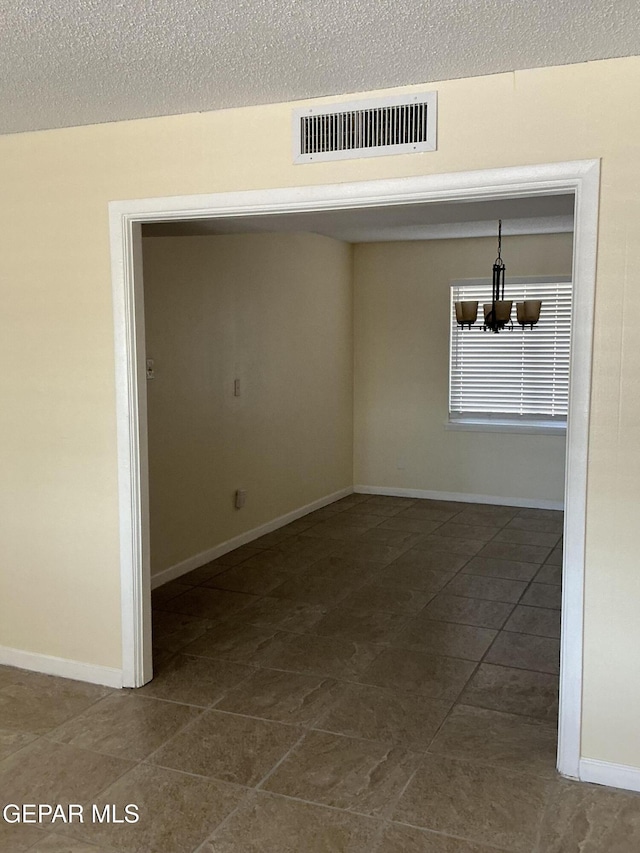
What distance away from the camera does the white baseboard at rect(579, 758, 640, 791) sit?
267cm

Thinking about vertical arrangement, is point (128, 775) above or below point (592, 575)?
below

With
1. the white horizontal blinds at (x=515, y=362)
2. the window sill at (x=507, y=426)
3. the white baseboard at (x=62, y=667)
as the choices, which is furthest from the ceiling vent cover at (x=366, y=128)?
the window sill at (x=507, y=426)

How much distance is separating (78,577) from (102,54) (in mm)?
2164

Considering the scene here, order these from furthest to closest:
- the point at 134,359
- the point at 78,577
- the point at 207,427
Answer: the point at 207,427, the point at 78,577, the point at 134,359

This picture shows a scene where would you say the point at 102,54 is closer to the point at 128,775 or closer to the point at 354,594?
the point at 128,775

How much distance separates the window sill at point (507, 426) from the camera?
7.09m

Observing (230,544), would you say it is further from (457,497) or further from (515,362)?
(515,362)

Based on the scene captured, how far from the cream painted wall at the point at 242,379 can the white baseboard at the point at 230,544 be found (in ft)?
0.15

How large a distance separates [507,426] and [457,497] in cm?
83

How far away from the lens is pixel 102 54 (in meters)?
2.42

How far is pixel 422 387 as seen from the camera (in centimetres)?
759

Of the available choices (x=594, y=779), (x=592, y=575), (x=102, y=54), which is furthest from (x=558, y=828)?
(x=102, y=54)

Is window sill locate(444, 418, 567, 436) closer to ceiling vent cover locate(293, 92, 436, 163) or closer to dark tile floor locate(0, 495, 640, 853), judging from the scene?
dark tile floor locate(0, 495, 640, 853)

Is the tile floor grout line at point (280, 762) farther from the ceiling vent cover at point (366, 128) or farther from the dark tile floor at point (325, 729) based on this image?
the ceiling vent cover at point (366, 128)
